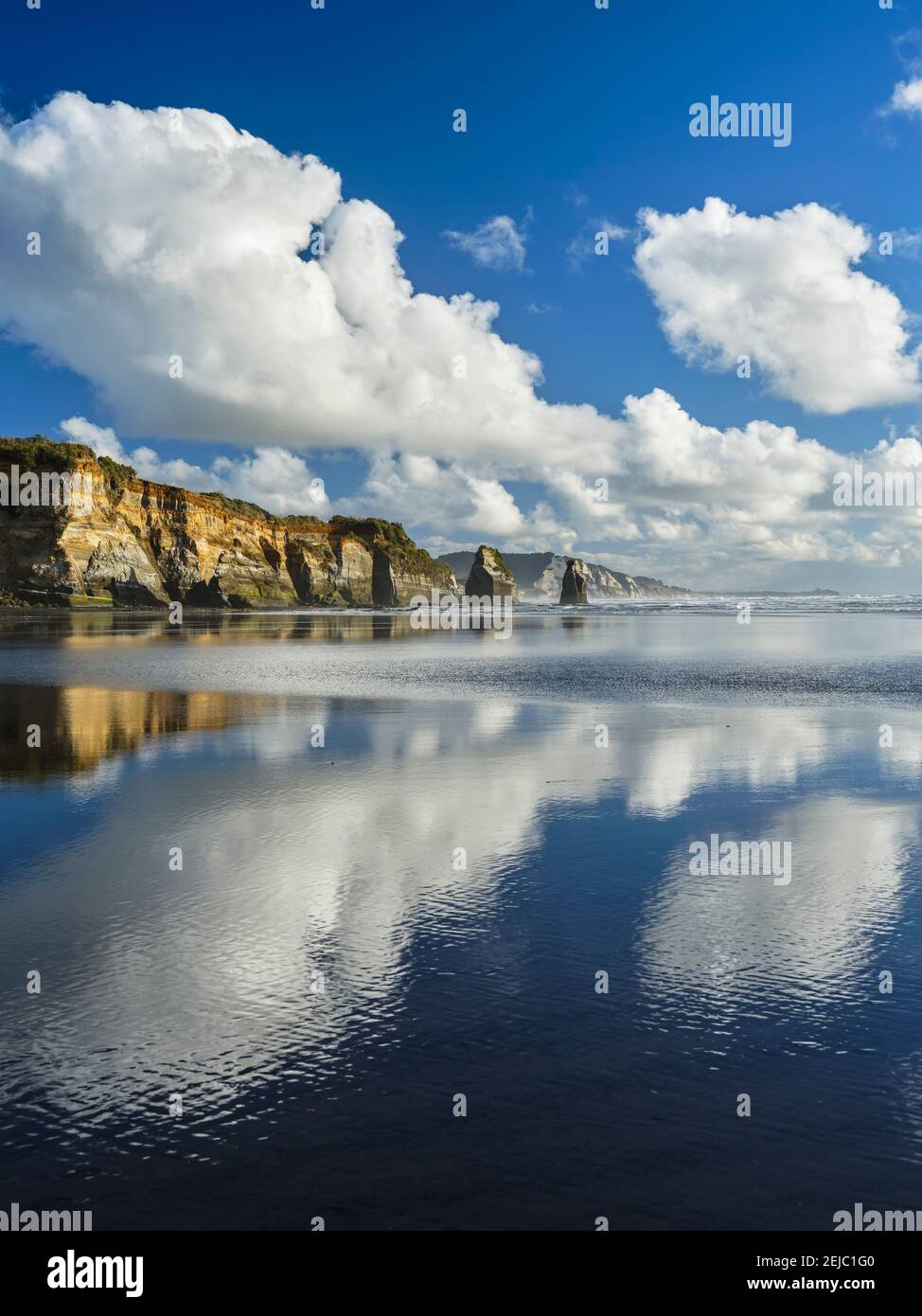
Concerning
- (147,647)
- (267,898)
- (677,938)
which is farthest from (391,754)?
(147,647)

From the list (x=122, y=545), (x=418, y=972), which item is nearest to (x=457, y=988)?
(x=418, y=972)

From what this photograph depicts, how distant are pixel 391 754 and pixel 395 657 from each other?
33.4 meters

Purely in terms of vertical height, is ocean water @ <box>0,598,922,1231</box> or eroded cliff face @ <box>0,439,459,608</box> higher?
eroded cliff face @ <box>0,439,459,608</box>

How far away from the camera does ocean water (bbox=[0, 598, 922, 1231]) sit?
5566 mm

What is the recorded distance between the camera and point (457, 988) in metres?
8.22

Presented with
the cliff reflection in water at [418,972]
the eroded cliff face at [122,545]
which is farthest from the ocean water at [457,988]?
the eroded cliff face at [122,545]

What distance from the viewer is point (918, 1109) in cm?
623

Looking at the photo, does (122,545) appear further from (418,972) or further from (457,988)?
(457,988)

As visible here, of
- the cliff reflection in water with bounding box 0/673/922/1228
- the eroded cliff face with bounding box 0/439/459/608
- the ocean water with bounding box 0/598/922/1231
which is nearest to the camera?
the ocean water with bounding box 0/598/922/1231

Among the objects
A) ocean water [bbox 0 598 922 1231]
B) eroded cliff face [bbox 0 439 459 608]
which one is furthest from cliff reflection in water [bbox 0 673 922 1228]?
eroded cliff face [bbox 0 439 459 608]

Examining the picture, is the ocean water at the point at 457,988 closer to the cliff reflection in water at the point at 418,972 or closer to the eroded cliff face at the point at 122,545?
the cliff reflection in water at the point at 418,972

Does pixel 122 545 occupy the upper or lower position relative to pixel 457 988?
upper

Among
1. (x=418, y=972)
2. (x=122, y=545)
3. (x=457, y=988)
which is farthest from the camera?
(x=122, y=545)

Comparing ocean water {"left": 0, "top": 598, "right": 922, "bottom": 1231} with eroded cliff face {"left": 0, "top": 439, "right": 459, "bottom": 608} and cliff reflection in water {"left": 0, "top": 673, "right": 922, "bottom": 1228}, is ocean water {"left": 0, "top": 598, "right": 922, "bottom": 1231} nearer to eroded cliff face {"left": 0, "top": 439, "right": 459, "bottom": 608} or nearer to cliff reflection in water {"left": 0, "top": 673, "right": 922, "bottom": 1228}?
cliff reflection in water {"left": 0, "top": 673, "right": 922, "bottom": 1228}
